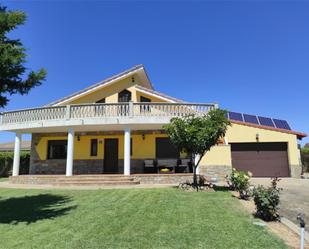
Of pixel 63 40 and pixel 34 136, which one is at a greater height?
pixel 63 40

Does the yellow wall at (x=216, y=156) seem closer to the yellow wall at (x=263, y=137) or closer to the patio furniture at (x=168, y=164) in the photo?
the patio furniture at (x=168, y=164)

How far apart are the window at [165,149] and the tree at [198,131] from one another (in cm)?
679

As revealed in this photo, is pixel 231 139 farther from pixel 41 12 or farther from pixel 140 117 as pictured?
pixel 41 12

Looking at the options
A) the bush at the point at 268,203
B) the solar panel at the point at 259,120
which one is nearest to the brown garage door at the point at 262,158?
the solar panel at the point at 259,120

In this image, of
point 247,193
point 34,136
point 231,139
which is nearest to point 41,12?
point 34,136

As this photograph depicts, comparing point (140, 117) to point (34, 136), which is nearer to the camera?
point (140, 117)

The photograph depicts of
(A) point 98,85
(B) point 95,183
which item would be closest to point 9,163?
(A) point 98,85

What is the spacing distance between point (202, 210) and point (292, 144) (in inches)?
582

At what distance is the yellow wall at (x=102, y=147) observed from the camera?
19406 mm

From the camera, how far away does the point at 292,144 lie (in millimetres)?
20094

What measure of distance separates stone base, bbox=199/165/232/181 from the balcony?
3655 mm

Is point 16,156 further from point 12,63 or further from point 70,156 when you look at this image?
point 12,63

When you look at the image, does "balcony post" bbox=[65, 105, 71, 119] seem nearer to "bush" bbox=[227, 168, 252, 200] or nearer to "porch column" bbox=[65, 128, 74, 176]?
"porch column" bbox=[65, 128, 74, 176]

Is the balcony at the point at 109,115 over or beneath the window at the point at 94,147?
over
